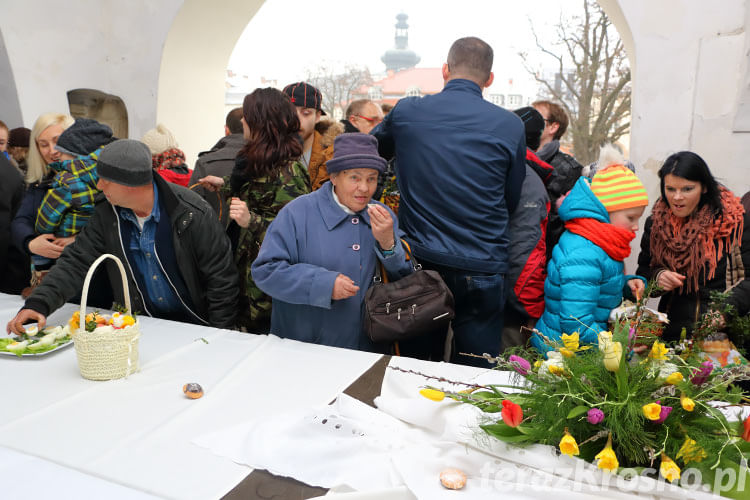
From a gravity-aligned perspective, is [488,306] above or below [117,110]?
below

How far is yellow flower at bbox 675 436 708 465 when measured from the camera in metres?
1.06

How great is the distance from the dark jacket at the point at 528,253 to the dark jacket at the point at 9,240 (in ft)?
8.58

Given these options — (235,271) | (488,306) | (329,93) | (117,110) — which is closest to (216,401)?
(235,271)

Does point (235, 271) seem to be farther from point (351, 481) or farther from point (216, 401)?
point (351, 481)

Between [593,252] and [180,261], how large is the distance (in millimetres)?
1606

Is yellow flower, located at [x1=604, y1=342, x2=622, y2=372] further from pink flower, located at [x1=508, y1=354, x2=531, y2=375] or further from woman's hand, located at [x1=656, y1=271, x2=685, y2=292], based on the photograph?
woman's hand, located at [x1=656, y1=271, x2=685, y2=292]

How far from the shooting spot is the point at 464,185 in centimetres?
243

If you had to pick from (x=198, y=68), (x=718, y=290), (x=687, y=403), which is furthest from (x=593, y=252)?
(x=198, y=68)


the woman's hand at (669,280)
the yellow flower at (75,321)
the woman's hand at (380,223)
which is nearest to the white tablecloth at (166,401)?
the yellow flower at (75,321)

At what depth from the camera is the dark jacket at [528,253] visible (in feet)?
8.52

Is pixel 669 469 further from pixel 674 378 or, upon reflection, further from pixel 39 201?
pixel 39 201

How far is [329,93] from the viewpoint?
644 inches

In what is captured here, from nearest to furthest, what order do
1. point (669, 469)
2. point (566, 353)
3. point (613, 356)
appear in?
1. point (669, 469)
2. point (613, 356)
3. point (566, 353)

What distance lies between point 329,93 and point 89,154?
14.3 meters
